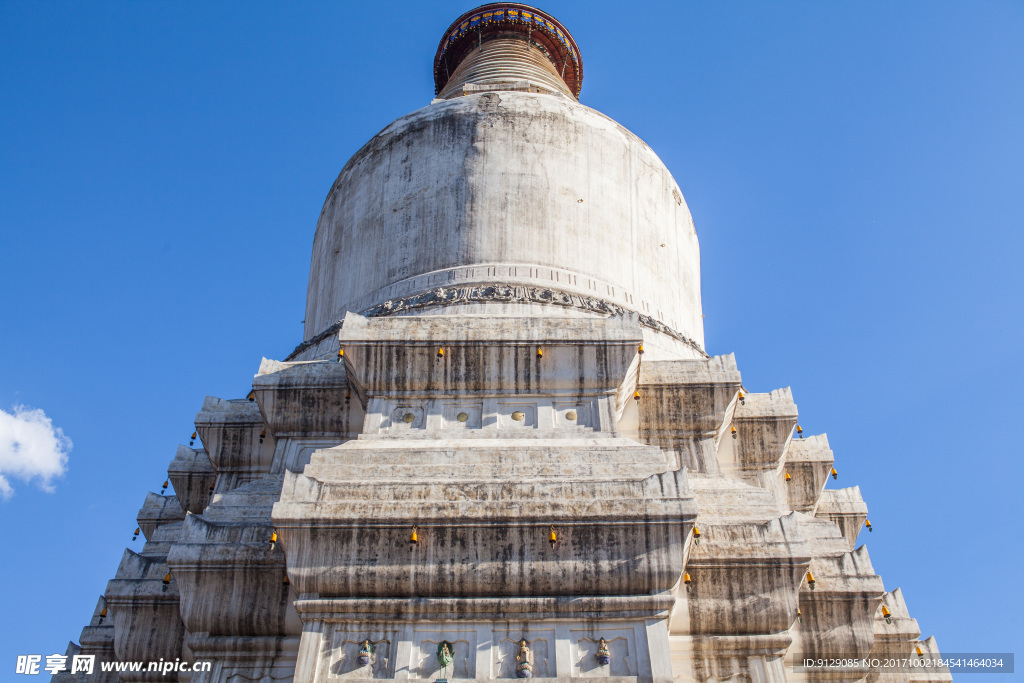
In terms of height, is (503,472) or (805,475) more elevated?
(805,475)

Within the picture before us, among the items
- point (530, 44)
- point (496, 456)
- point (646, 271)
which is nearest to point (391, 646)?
point (496, 456)

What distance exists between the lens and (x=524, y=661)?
10.9 m

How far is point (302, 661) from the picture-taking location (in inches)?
434

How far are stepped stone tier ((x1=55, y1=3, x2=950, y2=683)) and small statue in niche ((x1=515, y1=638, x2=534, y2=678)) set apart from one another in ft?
0.08

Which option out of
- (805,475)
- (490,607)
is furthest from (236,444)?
(805,475)

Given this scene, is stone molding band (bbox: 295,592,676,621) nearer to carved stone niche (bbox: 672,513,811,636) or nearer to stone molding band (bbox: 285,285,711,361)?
carved stone niche (bbox: 672,513,811,636)

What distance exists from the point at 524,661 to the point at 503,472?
2.35 meters

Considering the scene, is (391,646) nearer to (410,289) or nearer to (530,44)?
(410,289)

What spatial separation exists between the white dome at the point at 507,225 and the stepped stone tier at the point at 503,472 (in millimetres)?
57

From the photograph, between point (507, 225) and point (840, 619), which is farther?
point (507, 225)

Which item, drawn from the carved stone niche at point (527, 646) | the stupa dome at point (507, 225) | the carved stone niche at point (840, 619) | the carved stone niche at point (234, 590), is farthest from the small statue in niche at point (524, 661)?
the stupa dome at point (507, 225)

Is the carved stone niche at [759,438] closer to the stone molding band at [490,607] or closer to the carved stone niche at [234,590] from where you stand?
the stone molding band at [490,607]

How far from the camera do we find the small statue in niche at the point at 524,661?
35.5 feet

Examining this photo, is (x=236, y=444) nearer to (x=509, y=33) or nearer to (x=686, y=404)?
(x=686, y=404)
